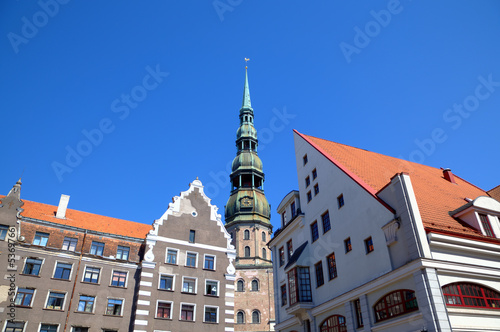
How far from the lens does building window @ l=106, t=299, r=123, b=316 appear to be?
3206 cm

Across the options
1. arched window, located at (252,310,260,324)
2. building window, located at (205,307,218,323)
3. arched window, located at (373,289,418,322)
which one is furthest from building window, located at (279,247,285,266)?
arched window, located at (252,310,260,324)

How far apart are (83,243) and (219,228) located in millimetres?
13215

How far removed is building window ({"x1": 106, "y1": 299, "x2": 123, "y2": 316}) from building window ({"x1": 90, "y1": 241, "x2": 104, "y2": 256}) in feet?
14.6

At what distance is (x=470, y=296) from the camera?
19406 mm

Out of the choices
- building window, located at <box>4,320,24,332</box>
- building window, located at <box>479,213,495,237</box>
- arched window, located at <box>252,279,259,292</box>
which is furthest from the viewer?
arched window, located at <box>252,279,259,292</box>

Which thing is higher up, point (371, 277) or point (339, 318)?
point (371, 277)

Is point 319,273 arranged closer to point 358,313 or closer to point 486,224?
point 358,313

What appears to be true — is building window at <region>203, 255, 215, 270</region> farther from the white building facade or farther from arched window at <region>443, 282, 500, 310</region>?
arched window at <region>443, 282, 500, 310</region>

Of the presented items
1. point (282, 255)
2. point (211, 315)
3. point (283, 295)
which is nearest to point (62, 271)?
point (211, 315)

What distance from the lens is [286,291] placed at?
30.6 meters

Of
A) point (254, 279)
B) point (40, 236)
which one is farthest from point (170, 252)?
point (254, 279)

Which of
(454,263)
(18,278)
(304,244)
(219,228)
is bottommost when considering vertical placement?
(454,263)

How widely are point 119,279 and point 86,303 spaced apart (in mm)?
3272

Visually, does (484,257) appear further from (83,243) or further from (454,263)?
(83,243)
